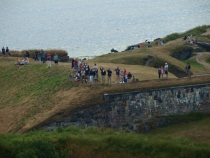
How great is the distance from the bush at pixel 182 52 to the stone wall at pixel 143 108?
17.4 meters

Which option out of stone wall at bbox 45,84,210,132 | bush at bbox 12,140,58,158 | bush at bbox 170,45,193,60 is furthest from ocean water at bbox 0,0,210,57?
bush at bbox 12,140,58,158

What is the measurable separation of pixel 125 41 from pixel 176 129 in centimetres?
5865

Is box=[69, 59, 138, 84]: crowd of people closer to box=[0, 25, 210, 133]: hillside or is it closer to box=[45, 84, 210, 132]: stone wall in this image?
box=[0, 25, 210, 133]: hillside

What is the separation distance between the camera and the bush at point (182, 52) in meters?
55.6

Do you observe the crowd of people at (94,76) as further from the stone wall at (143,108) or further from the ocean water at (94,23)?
the ocean water at (94,23)

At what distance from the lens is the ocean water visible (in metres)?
93.7

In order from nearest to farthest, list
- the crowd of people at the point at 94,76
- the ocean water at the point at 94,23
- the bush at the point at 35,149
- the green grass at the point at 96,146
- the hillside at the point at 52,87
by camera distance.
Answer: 1. the bush at the point at 35,149
2. the green grass at the point at 96,146
3. the hillside at the point at 52,87
4. the crowd of people at the point at 94,76
5. the ocean water at the point at 94,23

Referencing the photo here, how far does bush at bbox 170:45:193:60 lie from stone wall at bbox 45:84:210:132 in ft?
57.1

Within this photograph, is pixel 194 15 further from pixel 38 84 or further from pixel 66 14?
pixel 38 84

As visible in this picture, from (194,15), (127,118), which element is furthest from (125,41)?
(127,118)

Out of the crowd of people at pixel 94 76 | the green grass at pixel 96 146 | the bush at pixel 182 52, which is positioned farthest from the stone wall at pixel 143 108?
the bush at pixel 182 52

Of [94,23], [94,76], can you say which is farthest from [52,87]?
[94,23]

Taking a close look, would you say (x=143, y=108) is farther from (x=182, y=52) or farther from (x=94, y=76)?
(x=182, y=52)

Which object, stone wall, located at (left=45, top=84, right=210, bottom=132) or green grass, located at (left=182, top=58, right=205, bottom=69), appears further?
green grass, located at (left=182, top=58, right=205, bottom=69)
